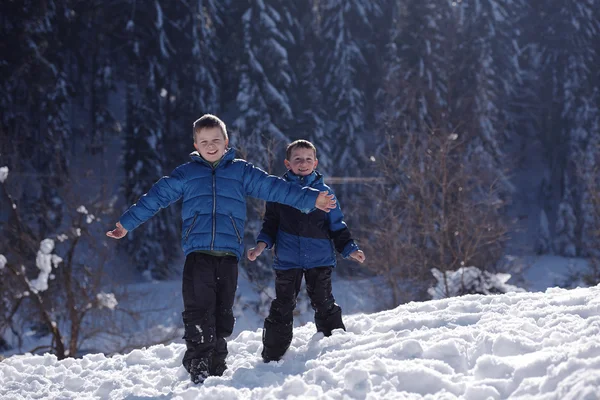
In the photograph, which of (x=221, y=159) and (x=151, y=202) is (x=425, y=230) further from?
A: (x=151, y=202)

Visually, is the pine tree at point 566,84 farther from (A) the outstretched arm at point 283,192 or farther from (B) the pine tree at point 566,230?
(A) the outstretched arm at point 283,192

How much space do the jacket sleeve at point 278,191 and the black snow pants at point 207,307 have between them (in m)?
0.50

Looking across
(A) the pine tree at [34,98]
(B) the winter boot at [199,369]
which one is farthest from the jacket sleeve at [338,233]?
(A) the pine tree at [34,98]

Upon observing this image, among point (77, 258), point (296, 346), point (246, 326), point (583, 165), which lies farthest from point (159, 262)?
point (296, 346)

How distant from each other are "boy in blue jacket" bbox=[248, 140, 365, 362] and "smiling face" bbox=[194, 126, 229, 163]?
2.32ft

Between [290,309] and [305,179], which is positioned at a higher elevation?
[305,179]

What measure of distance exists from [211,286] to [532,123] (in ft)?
112

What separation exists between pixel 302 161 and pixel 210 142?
2.70ft

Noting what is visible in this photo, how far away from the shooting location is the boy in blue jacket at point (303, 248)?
470 centimetres

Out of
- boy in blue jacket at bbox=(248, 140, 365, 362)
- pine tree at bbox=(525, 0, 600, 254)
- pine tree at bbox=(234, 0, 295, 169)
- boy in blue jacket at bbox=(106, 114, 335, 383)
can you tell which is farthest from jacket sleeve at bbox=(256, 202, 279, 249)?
pine tree at bbox=(525, 0, 600, 254)

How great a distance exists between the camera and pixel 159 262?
25203 millimetres

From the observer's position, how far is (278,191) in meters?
4.32

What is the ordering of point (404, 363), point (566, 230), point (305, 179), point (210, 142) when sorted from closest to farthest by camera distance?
point (404, 363) < point (210, 142) < point (305, 179) < point (566, 230)

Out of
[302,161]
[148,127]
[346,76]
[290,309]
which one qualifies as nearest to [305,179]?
[302,161]
